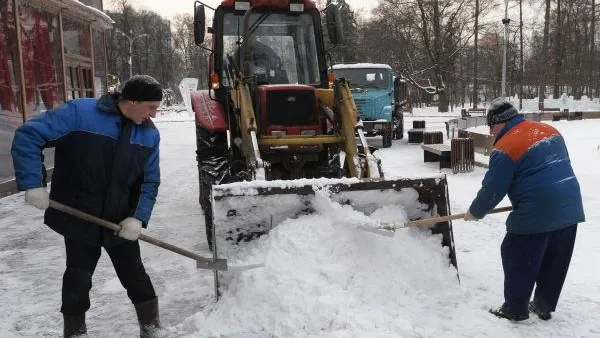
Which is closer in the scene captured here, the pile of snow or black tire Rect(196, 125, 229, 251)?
black tire Rect(196, 125, 229, 251)

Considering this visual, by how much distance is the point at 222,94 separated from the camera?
20.2 ft

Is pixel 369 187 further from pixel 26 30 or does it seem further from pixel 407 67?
pixel 407 67

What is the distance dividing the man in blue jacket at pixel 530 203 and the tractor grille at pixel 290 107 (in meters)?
2.22

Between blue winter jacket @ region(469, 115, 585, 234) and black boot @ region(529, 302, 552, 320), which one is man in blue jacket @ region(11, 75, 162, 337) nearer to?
blue winter jacket @ region(469, 115, 585, 234)

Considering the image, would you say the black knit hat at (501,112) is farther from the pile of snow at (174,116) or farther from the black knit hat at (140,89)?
the pile of snow at (174,116)

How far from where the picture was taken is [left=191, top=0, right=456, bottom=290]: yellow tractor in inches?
152

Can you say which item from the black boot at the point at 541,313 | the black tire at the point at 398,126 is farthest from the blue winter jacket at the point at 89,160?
the black tire at the point at 398,126

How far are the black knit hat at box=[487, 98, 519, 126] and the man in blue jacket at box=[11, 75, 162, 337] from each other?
6.87 feet

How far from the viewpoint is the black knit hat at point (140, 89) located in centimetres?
295

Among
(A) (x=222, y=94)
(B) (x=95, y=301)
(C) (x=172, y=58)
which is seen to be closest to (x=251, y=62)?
(A) (x=222, y=94)

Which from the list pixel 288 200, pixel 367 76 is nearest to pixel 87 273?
pixel 288 200

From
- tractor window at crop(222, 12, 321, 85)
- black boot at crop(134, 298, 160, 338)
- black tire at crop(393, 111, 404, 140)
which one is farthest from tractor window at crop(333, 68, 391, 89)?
black boot at crop(134, 298, 160, 338)

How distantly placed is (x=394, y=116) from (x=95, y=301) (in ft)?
43.4

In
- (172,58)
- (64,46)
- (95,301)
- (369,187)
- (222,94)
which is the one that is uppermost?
(172,58)
